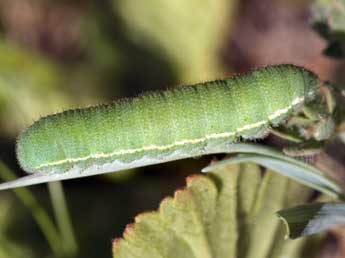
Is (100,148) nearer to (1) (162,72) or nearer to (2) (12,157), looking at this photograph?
(2) (12,157)

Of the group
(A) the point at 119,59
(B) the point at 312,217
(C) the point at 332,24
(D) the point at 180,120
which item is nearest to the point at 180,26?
(A) the point at 119,59

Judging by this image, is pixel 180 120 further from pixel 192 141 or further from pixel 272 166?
pixel 272 166

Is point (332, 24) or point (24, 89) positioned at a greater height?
point (24, 89)

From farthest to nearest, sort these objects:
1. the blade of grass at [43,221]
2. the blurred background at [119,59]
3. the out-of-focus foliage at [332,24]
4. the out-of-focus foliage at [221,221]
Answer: the blurred background at [119,59] → the blade of grass at [43,221] → the out-of-focus foliage at [332,24] → the out-of-focus foliage at [221,221]

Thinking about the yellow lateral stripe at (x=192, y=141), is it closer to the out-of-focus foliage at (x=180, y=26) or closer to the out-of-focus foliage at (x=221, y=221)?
the out-of-focus foliage at (x=221, y=221)

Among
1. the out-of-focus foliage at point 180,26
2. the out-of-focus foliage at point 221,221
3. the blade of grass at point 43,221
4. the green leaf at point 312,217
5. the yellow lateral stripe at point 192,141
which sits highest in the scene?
the out-of-focus foliage at point 180,26

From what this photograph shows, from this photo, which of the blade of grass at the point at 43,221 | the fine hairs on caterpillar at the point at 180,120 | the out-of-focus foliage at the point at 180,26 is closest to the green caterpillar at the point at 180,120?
the fine hairs on caterpillar at the point at 180,120

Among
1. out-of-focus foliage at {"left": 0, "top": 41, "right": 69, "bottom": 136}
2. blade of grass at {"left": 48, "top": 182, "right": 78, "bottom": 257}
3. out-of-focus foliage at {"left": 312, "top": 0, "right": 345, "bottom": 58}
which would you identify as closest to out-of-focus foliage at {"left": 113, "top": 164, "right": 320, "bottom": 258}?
out-of-focus foliage at {"left": 312, "top": 0, "right": 345, "bottom": 58}

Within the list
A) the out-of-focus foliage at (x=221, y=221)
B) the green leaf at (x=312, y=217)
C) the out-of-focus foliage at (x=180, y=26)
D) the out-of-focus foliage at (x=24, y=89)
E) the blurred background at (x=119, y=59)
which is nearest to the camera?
the green leaf at (x=312, y=217)
